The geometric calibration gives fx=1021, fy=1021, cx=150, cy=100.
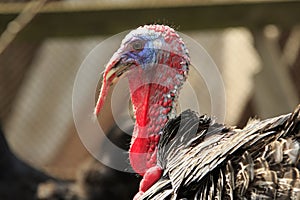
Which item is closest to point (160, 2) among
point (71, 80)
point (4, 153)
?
point (4, 153)

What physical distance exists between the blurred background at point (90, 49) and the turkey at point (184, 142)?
1.73 meters

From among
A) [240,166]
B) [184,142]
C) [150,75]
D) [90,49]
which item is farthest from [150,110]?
[90,49]

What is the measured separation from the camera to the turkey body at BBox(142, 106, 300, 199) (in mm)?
3078

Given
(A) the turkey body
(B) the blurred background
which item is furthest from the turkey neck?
(B) the blurred background

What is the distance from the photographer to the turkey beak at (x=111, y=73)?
364 centimetres

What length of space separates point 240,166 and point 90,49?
492 cm

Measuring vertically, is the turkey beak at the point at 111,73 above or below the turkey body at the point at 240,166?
above

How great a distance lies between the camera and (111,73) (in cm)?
365

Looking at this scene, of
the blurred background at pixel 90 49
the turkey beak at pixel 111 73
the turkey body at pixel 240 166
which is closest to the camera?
the turkey body at pixel 240 166

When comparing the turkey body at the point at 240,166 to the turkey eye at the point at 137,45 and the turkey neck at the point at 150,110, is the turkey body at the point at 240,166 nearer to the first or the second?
the turkey neck at the point at 150,110

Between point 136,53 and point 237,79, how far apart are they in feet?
15.0

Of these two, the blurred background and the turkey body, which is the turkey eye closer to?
the turkey body

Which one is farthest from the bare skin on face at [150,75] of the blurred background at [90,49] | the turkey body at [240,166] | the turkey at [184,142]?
the blurred background at [90,49]

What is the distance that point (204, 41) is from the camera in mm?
7941
